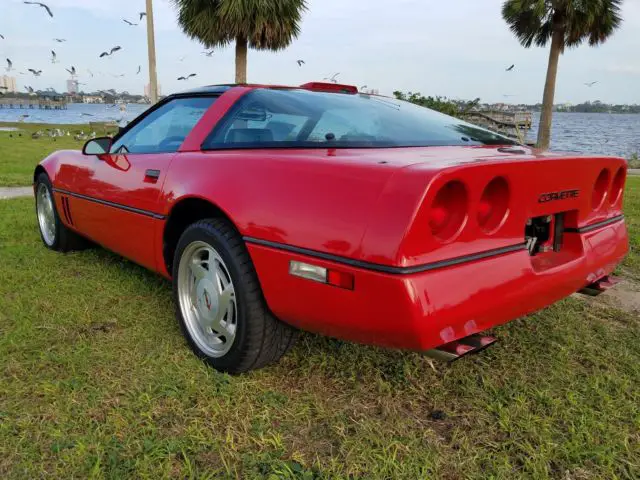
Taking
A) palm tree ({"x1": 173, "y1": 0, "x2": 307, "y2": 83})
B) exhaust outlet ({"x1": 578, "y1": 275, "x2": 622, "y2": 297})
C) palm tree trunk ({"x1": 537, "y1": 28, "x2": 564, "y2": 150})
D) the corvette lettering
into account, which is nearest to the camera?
the corvette lettering

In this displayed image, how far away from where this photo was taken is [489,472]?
1693 millimetres

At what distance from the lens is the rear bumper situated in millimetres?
1568

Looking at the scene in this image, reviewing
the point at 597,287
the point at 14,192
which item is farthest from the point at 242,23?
the point at 597,287

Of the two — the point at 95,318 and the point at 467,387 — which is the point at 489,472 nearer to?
the point at 467,387

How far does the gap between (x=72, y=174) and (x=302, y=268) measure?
2552mm

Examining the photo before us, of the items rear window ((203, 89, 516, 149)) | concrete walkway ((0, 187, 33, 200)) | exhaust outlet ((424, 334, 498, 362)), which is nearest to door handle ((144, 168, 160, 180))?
rear window ((203, 89, 516, 149))

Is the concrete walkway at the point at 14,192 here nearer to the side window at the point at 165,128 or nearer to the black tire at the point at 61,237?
the black tire at the point at 61,237

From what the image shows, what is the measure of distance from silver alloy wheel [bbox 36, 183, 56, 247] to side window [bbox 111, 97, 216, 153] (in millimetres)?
1271

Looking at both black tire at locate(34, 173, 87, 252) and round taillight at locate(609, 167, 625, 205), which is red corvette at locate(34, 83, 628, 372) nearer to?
round taillight at locate(609, 167, 625, 205)

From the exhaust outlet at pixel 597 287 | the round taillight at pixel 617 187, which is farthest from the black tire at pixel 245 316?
the round taillight at pixel 617 187

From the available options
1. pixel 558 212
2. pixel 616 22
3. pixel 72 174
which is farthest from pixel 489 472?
pixel 616 22

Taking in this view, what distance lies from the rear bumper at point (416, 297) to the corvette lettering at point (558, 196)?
0.23 m

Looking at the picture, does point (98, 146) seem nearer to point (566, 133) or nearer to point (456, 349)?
point (456, 349)

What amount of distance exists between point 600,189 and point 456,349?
1.22 meters
